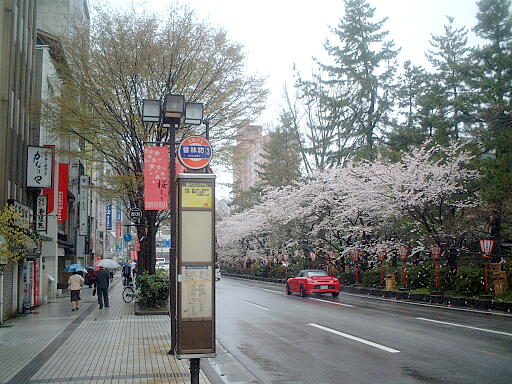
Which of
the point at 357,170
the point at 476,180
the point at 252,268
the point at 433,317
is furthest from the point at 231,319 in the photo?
the point at 252,268

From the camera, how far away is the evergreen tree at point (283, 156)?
54812 mm

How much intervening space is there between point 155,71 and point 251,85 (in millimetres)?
3930

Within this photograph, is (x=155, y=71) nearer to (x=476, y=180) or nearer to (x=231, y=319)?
(x=231, y=319)

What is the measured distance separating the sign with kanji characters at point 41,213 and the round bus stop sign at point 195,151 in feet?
45.4

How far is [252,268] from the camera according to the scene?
207 ft

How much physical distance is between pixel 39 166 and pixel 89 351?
36.7ft

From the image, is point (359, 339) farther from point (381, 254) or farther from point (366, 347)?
point (381, 254)

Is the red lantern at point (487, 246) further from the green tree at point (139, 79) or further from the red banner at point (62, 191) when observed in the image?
the red banner at point (62, 191)

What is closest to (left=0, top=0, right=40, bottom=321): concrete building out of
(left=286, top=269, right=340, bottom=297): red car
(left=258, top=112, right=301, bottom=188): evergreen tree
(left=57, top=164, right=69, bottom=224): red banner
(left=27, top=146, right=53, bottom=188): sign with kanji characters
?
(left=27, top=146, right=53, bottom=188): sign with kanji characters

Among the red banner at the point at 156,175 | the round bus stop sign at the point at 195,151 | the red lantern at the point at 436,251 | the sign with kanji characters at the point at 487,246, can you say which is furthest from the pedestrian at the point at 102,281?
the sign with kanji characters at the point at 487,246

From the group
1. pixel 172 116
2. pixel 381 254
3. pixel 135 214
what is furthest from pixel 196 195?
pixel 381 254

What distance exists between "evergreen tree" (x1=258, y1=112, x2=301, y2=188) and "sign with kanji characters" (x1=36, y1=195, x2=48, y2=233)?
32585mm

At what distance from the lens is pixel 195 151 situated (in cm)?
1059

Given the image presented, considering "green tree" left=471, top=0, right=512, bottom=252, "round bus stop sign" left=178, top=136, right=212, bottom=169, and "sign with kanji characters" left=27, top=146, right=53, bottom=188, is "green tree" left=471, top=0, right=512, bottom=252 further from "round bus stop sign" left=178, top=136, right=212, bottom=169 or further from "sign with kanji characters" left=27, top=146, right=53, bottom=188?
"sign with kanji characters" left=27, top=146, right=53, bottom=188
